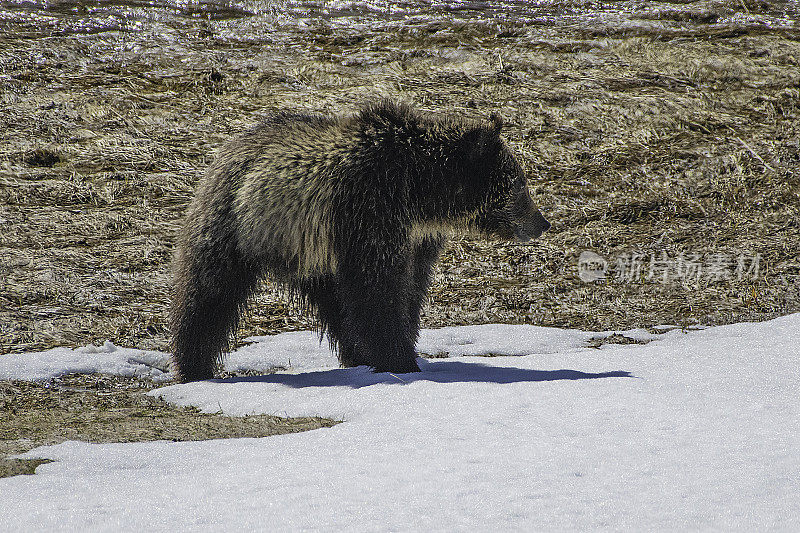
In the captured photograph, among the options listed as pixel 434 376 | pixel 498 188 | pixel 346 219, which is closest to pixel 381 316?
pixel 434 376

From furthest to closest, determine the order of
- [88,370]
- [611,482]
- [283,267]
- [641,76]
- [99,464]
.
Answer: [641,76], [88,370], [283,267], [99,464], [611,482]

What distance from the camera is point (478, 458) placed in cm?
393

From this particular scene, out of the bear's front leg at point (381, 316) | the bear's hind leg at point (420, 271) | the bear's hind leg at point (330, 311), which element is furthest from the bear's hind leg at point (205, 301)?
the bear's hind leg at point (420, 271)

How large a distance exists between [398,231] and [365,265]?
13.6 inches

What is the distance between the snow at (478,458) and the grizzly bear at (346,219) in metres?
0.46

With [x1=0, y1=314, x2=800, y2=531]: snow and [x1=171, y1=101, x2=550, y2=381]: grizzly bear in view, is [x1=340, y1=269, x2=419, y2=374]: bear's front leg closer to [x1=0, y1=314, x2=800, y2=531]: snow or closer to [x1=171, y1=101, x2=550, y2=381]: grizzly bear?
[x1=171, y1=101, x2=550, y2=381]: grizzly bear

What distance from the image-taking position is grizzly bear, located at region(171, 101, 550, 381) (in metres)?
5.96

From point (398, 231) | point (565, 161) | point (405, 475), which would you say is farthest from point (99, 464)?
point (565, 161)

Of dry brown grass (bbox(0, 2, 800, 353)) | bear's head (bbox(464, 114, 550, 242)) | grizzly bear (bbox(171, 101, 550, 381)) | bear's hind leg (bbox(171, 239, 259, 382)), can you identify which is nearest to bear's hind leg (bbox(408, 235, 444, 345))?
grizzly bear (bbox(171, 101, 550, 381))

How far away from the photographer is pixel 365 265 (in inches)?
232

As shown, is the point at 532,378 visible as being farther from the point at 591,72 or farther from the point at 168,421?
the point at 591,72

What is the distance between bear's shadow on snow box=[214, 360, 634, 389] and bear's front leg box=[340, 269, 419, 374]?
0.46 ft

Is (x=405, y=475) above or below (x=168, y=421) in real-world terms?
above

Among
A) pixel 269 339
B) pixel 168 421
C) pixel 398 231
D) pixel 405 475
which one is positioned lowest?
pixel 269 339
